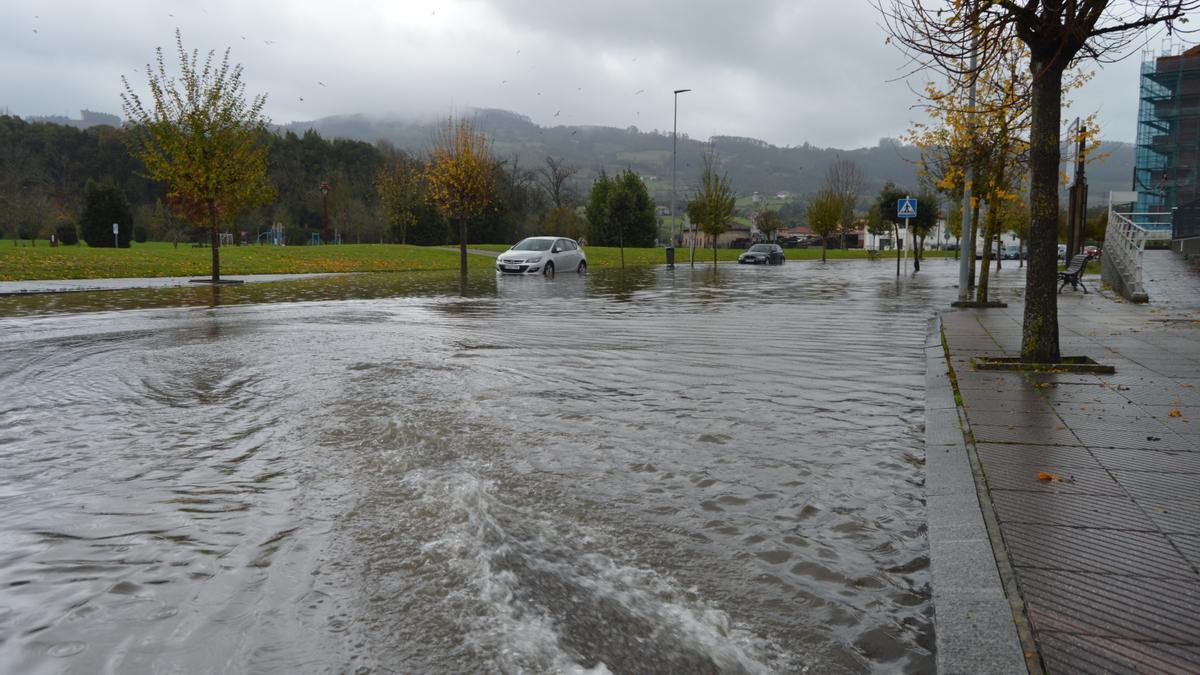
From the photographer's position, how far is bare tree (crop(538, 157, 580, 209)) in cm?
10131

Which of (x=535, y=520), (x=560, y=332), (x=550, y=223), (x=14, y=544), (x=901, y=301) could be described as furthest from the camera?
(x=550, y=223)

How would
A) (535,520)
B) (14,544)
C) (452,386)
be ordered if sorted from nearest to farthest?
(14,544) < (535,520) < (452,386)

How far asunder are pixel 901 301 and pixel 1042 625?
18061 mm

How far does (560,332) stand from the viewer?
1209cm

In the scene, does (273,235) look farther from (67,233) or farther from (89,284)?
(89,284)

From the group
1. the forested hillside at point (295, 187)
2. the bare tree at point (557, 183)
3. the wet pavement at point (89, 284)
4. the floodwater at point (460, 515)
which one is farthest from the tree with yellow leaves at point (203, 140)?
the bare tree at point (557, 183)

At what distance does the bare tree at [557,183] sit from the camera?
101312mm

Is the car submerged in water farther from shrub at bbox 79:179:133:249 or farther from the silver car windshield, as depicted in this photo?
shrub at bbox 79:179:133:249

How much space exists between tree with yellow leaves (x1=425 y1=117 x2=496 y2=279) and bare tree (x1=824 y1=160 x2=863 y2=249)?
160 feet

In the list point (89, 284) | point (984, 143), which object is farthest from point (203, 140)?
point (984, 143)

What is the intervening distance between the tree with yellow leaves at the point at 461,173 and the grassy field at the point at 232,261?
5.67 meters

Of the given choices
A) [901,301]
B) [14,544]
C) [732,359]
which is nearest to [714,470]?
[14,544]

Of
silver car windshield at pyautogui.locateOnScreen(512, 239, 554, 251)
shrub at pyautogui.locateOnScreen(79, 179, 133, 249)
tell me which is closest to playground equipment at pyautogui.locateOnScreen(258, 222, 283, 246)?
shrub at pyautogui.locateOnScreen(79, 179, 133, 249)

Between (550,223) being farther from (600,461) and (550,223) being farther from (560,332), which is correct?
(600,461)
